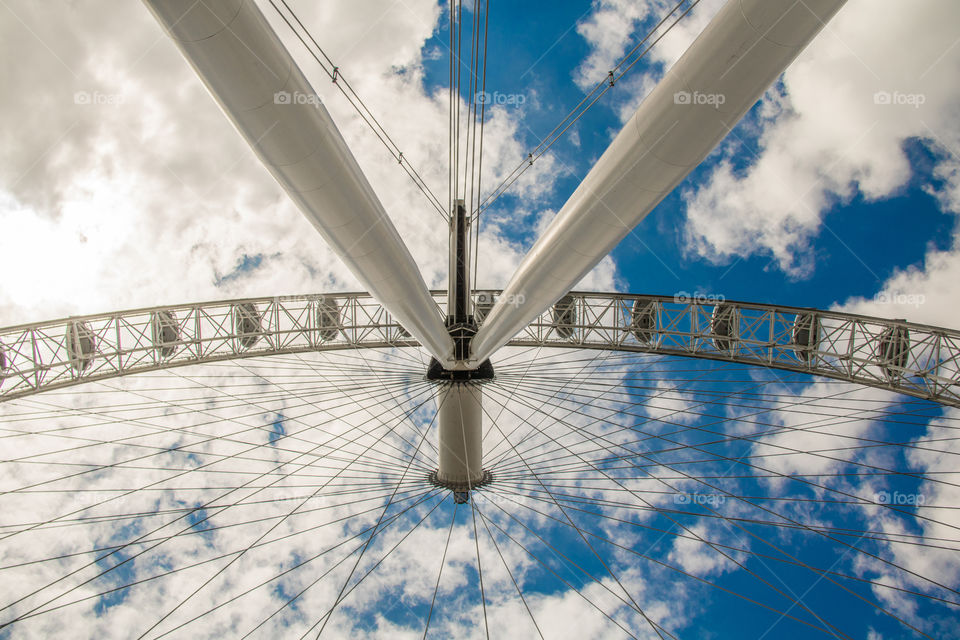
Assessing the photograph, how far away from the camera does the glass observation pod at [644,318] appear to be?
1927 cm

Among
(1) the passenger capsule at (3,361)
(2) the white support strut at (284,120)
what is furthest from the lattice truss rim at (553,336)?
(2) the white support strut at (284,120)

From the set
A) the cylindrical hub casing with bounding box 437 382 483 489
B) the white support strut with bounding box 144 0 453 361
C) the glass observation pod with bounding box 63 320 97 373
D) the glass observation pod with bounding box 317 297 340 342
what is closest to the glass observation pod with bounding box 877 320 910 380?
the cylindrical hub casing with bounding box 437 382 483 489

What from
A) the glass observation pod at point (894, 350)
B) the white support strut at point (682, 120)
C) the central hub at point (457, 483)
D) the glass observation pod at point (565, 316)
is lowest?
the central hub at point (457, 483)

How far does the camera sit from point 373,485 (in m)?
14.5

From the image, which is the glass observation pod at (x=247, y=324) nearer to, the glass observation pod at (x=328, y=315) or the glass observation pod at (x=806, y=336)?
the glass observation pod at (x=328, y=315)

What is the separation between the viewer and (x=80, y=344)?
17266 mm

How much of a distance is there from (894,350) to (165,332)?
26574 mm

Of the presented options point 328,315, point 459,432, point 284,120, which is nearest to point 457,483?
point 459,432

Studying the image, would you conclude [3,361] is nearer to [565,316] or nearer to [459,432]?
[459,432]

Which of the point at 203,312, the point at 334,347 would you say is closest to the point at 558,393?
the point at 334,347

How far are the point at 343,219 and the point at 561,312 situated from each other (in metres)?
14.7

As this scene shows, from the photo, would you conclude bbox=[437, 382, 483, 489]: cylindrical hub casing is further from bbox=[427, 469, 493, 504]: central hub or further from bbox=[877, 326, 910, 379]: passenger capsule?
bbox=[877, 326, 910, 379]: passenger capsule

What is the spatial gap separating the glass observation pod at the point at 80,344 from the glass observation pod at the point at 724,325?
929 inches

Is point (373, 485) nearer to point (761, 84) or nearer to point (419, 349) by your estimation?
point (419, 349)
